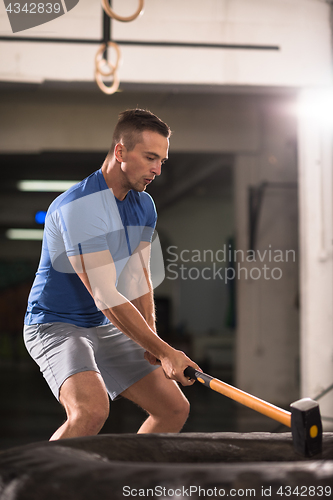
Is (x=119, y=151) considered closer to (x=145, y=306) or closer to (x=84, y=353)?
(x=145, y=306)

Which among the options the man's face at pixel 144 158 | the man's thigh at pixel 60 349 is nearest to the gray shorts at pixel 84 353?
the man's thigh at pixel 60 349

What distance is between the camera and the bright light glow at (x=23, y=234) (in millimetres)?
3668

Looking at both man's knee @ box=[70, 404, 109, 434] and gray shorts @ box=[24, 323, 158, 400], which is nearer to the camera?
man's knee @ box=[70, 404, 109, 434]

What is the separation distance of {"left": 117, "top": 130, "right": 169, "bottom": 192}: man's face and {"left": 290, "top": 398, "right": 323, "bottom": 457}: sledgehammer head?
0.86 metres

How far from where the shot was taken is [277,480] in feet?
2.62

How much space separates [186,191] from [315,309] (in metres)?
1.36

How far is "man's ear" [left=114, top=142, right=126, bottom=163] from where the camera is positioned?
166 cm

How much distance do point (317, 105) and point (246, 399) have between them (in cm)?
267

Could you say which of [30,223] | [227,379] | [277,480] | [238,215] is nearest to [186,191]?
[238,215]

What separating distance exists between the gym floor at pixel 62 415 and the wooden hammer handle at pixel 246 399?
1.79m

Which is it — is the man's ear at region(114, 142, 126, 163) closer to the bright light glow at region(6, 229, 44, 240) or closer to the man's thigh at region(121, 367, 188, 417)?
the man's thigh at region(121, 367, 188, 417)

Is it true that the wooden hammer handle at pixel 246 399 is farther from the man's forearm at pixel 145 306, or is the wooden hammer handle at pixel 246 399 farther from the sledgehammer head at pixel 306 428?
the man's forearm at pixel 145 306

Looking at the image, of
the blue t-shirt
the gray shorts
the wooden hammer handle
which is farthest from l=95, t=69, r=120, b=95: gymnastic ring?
the wooden hammer handle

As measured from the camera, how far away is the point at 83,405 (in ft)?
4.45
